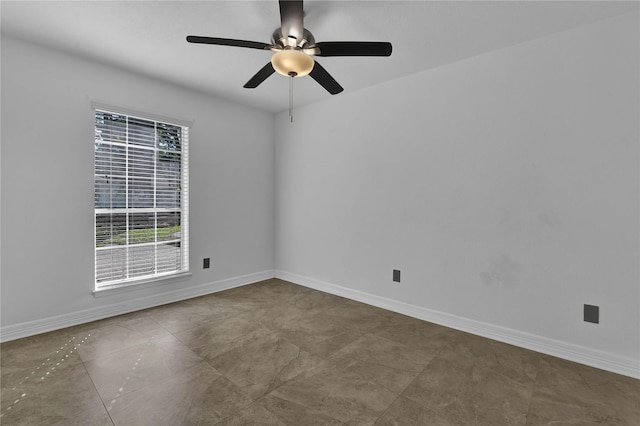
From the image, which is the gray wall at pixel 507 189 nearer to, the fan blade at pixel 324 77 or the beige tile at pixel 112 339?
the fan blade at pixel 324 77

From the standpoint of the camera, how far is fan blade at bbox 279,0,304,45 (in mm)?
1772

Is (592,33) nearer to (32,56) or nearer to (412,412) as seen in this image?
(412,412)

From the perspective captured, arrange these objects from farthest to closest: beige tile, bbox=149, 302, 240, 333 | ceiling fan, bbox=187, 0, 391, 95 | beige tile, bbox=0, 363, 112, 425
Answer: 1. beige tile, bbox=149, 302, 240, 333
2. ceiling fan, bbox=187, 0, 391, 95
3. beige tile, bbox=0, 363, 112, 425

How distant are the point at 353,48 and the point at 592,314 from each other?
2646 mm

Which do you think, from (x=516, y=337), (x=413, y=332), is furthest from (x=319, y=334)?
(x=516, y=337)

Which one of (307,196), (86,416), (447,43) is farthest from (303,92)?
(86,416)

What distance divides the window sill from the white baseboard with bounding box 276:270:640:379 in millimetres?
2014

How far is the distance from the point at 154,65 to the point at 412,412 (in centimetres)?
370

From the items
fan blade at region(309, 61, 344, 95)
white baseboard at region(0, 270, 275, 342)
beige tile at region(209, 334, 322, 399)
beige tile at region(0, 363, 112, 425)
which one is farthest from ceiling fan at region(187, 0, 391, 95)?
white baseboard at region(0, 270, 275, 342)

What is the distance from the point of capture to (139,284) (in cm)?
335

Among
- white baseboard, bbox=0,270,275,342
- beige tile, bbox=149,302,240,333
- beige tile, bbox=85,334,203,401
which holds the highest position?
white baseboard, bbox=0,270,275,342

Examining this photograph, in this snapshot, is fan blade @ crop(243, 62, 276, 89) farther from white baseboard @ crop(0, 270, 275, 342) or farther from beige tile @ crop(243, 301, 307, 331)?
white baseboard @ crop(0, 270, 275, 342)

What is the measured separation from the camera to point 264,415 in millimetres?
1713

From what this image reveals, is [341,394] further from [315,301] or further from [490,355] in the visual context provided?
[315,301]
